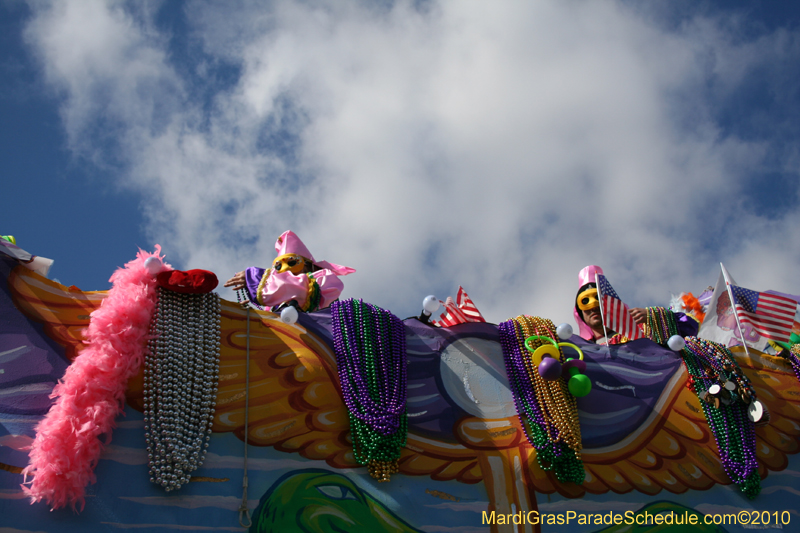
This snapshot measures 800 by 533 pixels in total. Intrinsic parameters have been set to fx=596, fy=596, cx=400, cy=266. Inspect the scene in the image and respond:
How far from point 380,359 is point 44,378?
2.09 metres

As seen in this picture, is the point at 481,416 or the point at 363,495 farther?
the point at 481,416

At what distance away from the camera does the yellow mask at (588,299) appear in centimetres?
613

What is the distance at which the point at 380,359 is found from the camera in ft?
13.9

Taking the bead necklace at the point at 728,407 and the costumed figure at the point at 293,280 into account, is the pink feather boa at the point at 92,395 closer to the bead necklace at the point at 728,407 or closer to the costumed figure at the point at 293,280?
the costumed figure at the point at 293,280

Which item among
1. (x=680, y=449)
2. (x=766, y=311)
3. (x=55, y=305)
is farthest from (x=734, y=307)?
(x=55, y=305)

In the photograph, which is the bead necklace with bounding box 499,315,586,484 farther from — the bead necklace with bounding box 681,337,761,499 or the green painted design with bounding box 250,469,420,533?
the bead necklace with bounding box 681,337,761,499

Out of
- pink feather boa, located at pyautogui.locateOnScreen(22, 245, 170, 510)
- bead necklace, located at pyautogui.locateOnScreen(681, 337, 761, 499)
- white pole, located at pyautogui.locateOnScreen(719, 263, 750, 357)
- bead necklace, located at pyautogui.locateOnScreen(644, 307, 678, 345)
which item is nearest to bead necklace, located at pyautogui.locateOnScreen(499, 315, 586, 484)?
bead necklace, located at pyautogui.locateOnScreen(681, 337, 761, 499)

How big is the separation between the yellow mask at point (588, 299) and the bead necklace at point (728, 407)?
1038 millimetres

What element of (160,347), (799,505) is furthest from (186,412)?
(799,505)

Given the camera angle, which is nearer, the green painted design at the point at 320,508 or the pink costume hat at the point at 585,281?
the green painted design at the point at 320,508

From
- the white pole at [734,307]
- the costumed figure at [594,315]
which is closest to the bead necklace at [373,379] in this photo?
the costumed figure at [594,315]

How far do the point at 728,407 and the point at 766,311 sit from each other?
1.29 meters

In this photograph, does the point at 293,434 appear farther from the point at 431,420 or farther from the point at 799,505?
the point at 799,505

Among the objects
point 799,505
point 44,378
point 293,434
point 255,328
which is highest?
point 255,328
